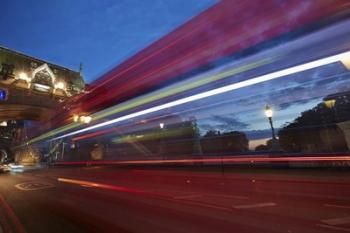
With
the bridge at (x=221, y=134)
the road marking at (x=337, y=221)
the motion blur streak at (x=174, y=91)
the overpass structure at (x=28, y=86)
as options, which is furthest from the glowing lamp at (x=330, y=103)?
the overpass structure at (x=28, y=86)

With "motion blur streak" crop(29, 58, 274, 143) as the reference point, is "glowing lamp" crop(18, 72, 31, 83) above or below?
above

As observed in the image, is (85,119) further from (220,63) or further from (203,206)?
(203,206)

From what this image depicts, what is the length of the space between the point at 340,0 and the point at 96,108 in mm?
10338

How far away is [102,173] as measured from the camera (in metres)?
13.0

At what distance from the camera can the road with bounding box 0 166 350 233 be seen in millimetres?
4816

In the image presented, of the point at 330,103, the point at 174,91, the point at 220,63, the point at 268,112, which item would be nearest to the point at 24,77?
the point at 174,91

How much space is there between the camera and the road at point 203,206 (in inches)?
190

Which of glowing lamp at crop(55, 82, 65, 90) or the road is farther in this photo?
glowing lamp at crop(55, 82, 65, 90)

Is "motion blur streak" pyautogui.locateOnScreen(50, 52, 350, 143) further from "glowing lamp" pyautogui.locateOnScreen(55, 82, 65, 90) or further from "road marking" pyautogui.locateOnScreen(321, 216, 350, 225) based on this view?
"glowing lamp" pyautogui.locateOnScreen(55, 82, 65, 90)

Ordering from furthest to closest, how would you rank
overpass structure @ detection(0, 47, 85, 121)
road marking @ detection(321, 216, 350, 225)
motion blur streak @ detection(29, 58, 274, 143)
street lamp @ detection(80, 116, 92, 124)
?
overpass structure @ detection(0, 47, 85, 121) < street lamp @ detection(80, 116, 92, 124) < motion blur streak @ detection(29, 58, 274, 143) < road marking @ detection(321, 216, 350, 225)

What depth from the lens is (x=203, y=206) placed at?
6387 mm

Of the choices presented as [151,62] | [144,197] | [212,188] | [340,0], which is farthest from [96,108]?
[340,0]

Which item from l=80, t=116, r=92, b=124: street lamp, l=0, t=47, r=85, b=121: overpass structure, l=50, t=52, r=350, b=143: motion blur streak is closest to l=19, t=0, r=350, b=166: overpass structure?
l=50, t=52, r=350, b=143: motion blur streak

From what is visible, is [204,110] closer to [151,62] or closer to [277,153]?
[151,62]
